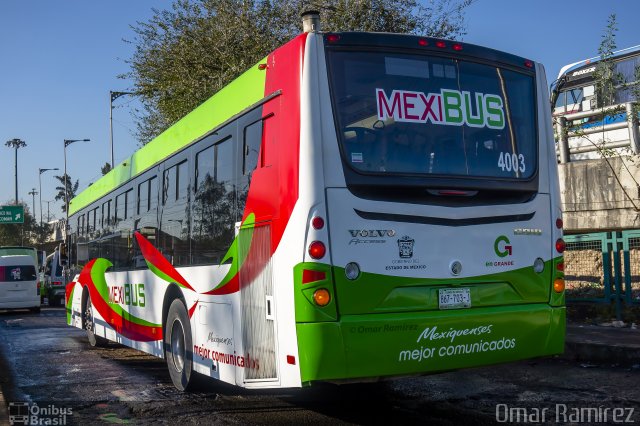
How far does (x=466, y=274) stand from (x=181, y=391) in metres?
4.10

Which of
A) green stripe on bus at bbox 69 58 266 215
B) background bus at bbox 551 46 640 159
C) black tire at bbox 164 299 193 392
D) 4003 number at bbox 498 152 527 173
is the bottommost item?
black tire at bbox 164 299 193 392

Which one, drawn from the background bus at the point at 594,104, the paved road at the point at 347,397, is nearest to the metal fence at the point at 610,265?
the background bus at the point at 594,104

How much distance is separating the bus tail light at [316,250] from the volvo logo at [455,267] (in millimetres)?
1196

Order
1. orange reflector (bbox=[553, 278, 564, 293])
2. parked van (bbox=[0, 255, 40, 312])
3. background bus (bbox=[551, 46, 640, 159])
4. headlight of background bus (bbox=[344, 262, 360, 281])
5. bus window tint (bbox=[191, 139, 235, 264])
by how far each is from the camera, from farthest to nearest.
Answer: parked van (bbox=[0, 255, 40, 312]) < background bus (bbox=[551, 46, 640, 159]) < bus window tint (bbox=[191, 139, 235, 264]) < orange reflector (bbox=[553, 278, 564, 293]) < headlight of background bus (bbox=[344, 262, 360, 281])

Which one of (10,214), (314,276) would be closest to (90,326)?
(314,276)

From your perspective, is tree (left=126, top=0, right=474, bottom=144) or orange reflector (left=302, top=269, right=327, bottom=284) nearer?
orange reflector (left=302, top=269, right=327, bottom=284)

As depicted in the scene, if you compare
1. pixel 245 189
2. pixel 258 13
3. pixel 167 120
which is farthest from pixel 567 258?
pixel 167 120

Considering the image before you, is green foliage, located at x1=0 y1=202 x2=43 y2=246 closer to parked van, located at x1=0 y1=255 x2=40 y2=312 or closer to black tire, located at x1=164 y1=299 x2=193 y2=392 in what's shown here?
parked van, located at x1=0 y1=255 x2=40 y2=312

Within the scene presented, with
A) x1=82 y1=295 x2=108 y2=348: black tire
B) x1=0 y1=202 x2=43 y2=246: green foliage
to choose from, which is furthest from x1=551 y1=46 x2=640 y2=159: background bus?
x1=0 y1=202 x2=43 y2=246: green foliage

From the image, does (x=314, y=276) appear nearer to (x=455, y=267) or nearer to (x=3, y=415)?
(x=455, y=267)

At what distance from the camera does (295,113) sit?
602cm

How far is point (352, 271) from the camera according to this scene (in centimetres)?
582

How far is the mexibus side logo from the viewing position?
6.18m

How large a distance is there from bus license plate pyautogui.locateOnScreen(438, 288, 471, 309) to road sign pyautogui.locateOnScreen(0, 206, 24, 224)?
63.0m
